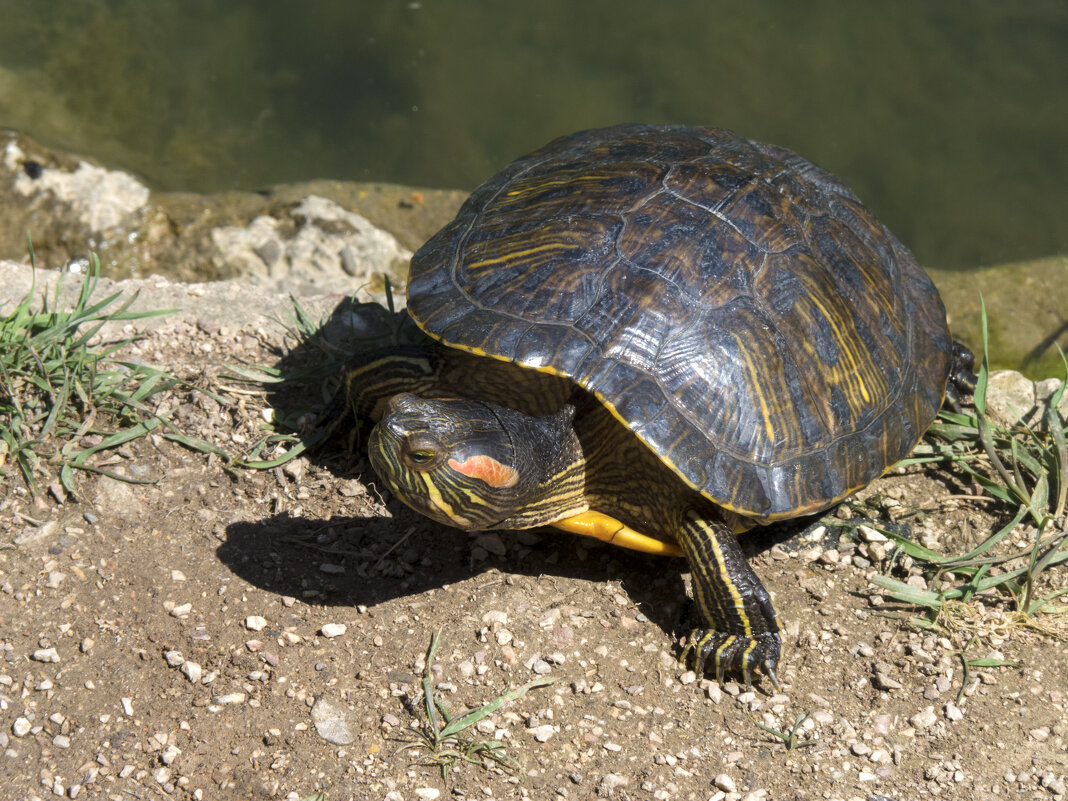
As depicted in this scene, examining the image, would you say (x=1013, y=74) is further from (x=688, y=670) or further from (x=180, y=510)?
(x=180, y=510)

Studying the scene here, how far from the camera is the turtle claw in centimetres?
366

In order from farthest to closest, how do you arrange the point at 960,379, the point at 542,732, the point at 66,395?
the point at 960,379 < the point at 66,395 < the point at 542,732

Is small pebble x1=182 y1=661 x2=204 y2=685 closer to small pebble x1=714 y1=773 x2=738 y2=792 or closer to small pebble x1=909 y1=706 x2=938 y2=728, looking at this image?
small pebble x1=714 y1=773 x2=738 y2=792

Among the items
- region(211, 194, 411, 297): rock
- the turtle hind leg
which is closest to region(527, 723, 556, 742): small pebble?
the turtle hind leg

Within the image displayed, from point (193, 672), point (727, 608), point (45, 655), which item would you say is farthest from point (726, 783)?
point (45, 655)

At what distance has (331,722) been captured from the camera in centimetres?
337

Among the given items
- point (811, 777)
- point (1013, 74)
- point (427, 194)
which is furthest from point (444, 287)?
point (1013, 74)

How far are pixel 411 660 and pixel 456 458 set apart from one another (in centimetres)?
88

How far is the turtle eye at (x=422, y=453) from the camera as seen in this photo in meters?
3.22

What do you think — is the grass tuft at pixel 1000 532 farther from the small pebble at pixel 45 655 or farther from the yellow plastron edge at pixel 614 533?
the small pebble at pixel 45 655

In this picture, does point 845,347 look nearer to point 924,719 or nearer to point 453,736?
point 924,719

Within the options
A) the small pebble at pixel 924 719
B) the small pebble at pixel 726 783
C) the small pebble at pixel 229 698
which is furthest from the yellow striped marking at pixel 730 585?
the small pebble at pixel 229 698

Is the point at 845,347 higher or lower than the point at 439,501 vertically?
higher

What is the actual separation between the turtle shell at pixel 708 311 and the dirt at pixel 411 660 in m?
0.71
